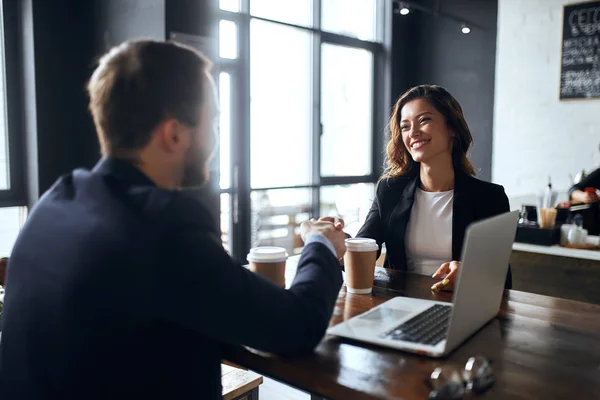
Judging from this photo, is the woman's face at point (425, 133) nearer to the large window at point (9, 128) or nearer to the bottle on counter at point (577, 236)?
the bottle on counter at point (577, 236)

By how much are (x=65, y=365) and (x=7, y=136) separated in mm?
2910

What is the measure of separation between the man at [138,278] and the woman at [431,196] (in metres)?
1.07

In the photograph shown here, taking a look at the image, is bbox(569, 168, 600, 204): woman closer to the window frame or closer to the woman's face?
the woman's face

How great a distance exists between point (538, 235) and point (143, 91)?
2519 mm

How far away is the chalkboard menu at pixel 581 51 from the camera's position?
4613 mm

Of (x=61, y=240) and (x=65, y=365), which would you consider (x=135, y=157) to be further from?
(x=65, y=365)

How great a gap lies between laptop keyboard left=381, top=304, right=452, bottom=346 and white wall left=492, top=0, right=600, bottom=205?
12.9ft

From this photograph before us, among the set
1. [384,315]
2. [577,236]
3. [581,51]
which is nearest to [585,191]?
[577,236]

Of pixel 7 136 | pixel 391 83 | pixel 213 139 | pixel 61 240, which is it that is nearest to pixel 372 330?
pixel 213 139

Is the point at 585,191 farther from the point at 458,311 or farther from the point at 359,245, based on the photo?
the point at 458,311

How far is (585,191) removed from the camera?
3.33 m

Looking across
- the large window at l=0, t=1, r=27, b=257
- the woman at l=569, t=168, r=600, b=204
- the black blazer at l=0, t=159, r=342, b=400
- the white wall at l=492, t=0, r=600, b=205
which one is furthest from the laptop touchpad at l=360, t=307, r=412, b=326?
the white wall at l=492, t=0, r=600, b=205

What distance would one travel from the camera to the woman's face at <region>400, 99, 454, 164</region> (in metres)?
2.05

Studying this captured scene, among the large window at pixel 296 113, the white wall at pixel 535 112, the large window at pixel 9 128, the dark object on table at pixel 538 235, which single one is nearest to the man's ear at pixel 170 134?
the dark object on table at pixel 538 235
